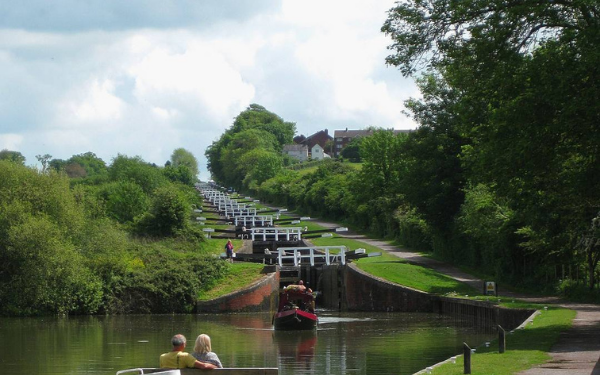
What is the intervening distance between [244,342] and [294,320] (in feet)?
14.6

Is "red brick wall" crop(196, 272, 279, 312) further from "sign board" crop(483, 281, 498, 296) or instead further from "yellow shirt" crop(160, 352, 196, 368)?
"yellow shirt" crop(160, 352, 196, 368)

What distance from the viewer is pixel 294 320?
129ft

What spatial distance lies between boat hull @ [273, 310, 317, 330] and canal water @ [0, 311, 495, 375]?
48cm

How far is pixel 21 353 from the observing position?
32.3 metres

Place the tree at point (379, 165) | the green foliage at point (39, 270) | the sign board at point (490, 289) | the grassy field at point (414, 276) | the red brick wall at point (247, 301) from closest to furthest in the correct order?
the sign board at point (490, 289), the green foliage at point (39, 270), the grassy field at point (414, 276), the red brick wall at point (247, 301), the tree at point (379, 165)

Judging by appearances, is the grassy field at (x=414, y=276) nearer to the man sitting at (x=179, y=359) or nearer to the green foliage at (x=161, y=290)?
the green foliage at (x=161, y=290)

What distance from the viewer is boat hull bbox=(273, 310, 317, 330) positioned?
39.5 m

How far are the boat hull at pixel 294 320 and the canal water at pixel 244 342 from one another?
480mm

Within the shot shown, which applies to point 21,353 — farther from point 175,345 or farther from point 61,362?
point 175,345

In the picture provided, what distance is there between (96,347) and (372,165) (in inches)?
2005

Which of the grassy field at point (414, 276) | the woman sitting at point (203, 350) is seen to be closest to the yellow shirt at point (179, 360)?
the woman sitting at point (203, 350)

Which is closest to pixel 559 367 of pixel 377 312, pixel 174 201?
pixel 377 312

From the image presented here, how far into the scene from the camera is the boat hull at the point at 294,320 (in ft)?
130

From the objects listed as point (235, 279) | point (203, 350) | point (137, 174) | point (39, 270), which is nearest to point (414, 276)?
point (235, 279)
